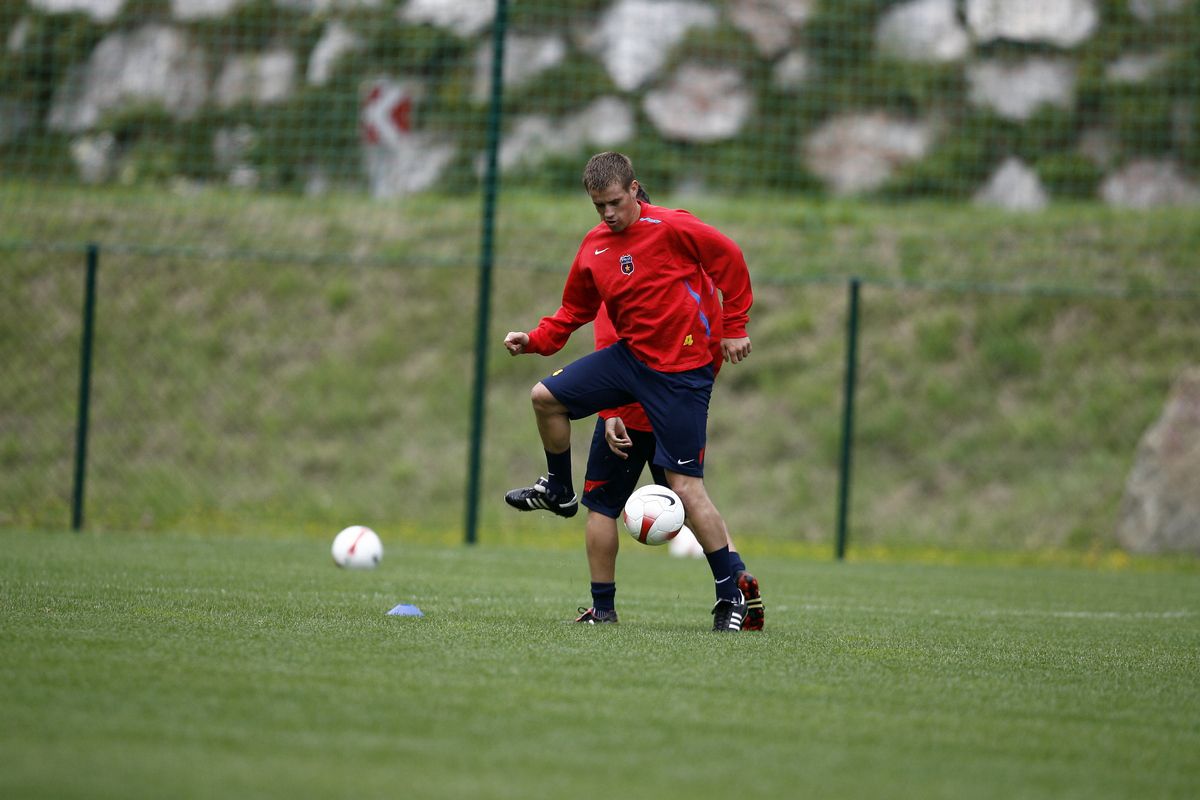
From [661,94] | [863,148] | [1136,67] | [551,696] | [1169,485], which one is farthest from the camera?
[661,94]

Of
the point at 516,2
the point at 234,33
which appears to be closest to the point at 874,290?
the point at 516,2

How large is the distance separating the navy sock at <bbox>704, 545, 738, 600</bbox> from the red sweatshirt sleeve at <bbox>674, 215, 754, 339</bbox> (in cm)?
88

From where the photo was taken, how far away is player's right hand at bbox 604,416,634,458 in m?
6.02

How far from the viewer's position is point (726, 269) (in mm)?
5887

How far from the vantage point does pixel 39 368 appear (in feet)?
49.7

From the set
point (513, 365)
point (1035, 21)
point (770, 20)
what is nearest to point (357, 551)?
point (513, 365)

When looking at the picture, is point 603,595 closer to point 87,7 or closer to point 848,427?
point 848,427

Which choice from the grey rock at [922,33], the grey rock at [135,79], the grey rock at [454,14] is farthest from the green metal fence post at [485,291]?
the grey rock at [922,33]

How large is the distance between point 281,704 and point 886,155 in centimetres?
1359

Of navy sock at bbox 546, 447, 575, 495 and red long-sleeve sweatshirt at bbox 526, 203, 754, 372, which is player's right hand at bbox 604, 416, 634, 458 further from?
red long-sleeve sweatshirt at bbox 526, 203, 754, 372

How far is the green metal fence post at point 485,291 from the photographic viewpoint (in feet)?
36.8

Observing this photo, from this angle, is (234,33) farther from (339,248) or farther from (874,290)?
(874,290)

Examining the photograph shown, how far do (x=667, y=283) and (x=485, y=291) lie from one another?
5.68 m

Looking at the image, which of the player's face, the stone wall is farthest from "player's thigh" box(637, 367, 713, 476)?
the stone wall
